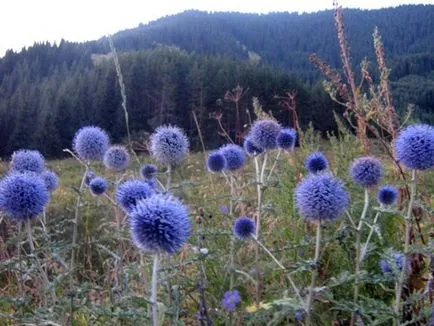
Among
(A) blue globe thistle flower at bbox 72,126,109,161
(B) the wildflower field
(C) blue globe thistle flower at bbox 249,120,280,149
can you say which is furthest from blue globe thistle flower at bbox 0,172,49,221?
(C) blue globe thistle flower at bbox 249,120,280,149

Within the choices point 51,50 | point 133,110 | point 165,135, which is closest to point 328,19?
point 51,50

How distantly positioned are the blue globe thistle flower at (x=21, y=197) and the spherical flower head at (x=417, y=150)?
5.16ft

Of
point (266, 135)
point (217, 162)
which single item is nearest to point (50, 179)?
point (217, 162)

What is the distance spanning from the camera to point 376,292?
3059 mm

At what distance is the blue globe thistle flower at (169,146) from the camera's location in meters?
3.30

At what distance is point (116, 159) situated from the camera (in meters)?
3.84

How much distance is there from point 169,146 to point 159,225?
1.45 meters

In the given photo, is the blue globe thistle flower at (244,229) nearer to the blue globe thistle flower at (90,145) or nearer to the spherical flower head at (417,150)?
the spherical flower head at (417,150)

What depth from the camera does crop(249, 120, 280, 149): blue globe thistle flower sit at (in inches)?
133

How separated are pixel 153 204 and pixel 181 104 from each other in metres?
46.2

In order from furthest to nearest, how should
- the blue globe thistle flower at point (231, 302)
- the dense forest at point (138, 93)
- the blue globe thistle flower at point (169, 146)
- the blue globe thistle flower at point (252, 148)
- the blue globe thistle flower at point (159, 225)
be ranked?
the dense forest at point (138, 93) < the blue globe thistle flower at point (252, 148) < the blue globe thistle flower at point (169, 146) < the blue globe thistle flower at point (231, 302) < the blue globe thistle flower at point (159, 225)

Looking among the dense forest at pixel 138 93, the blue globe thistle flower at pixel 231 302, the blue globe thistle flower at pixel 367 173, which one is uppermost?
the blue globe thistle flower at pixel 367 173

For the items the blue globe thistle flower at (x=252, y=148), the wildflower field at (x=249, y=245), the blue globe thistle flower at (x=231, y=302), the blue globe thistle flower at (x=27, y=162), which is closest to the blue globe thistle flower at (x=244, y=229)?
the wildflower field at (x=249, y=245)

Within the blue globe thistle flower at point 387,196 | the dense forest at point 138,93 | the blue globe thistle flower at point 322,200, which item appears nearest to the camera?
the blue globe thistle flower at point 322,200
